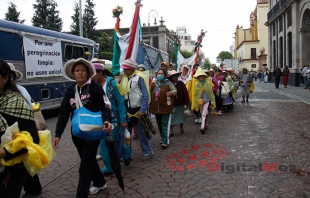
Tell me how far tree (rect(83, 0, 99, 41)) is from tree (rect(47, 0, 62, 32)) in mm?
4070

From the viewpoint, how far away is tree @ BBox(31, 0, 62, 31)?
4272 cm

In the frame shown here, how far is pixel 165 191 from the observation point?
13.5 ft

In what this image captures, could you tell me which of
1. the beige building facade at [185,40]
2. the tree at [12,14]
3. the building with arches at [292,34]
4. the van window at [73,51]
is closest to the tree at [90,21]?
the tree at [12,14]

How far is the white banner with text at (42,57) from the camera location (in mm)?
10191

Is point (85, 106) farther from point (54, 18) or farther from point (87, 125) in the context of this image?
point (54, 18)

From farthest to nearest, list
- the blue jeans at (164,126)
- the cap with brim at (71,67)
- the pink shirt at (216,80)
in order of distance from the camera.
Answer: the pink shirt at (216,80) < the blue jeans at (164,126) < the cap with brim at (71,67)

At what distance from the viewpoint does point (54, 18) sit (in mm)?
43250

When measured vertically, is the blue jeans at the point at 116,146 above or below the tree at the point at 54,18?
below

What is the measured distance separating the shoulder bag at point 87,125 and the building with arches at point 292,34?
68.8 ft

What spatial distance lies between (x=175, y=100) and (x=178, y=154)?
6.53 ft

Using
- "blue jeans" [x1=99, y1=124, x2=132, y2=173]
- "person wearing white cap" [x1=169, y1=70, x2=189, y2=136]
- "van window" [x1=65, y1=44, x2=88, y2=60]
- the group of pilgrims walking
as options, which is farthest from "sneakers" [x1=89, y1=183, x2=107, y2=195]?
"van window" [x1=65, y1=44, x2=88, y2=60]

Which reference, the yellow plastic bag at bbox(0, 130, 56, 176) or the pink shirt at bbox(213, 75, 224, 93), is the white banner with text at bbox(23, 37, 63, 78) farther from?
the yellow plastic bag at bbox(0, 130, 56, 176)

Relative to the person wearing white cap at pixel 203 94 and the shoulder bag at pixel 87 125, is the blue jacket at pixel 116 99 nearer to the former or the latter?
the shoulder bag at pixel 87 125

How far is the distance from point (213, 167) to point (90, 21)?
45748 millimetres
